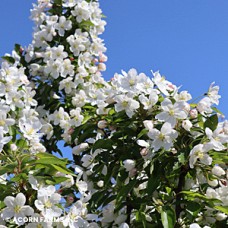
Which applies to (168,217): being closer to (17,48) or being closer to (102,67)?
(102,67)

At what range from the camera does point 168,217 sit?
Result: 2139mm

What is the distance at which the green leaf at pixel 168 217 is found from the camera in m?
2.12

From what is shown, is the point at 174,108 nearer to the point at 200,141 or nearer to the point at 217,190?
the point at 200,141

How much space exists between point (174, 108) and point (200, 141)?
0.64ft

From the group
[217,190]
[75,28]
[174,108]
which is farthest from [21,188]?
[75,28]

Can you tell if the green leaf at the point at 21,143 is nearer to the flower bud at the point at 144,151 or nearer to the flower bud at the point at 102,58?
the flower bud at the point at 144,151

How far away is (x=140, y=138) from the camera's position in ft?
8.06

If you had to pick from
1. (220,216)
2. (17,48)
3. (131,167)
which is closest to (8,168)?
(131,167)

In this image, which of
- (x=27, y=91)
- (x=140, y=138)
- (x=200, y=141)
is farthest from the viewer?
(x=27, y=91)

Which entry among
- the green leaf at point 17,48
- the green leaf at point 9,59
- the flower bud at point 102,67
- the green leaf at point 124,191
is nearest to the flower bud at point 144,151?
the green leaf at point 124,191

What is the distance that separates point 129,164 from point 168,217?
33 centimetres

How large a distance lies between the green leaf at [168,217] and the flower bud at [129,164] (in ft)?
0.93

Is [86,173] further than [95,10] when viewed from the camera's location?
No

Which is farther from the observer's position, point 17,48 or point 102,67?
point 17,48
